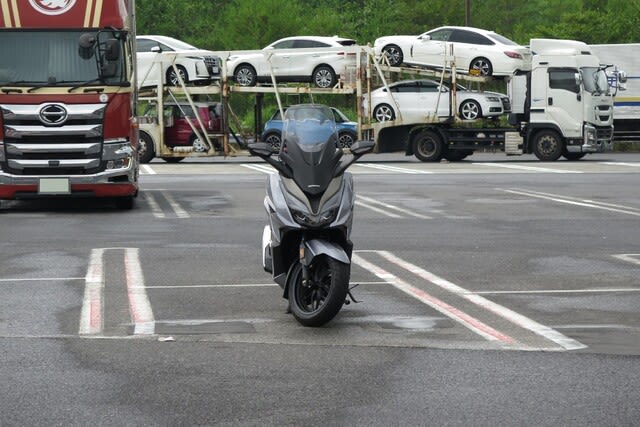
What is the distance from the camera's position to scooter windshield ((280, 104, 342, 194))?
9.84 meters

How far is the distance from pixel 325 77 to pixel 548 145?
636 centimetres

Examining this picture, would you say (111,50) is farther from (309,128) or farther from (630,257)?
(309,128)

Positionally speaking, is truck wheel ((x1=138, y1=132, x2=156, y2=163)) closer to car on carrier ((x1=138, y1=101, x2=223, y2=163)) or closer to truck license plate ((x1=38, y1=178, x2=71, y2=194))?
car on carrier ((x1=138, y1=101, x2=223, y2=163))

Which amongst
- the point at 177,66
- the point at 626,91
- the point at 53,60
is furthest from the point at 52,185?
the point at 626,91

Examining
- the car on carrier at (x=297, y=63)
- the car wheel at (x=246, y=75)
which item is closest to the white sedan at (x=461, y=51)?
the car on carrier at (x=297, y=63)

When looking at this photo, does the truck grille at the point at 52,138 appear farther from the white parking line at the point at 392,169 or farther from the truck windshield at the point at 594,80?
the truck windshield at the point at 594,80

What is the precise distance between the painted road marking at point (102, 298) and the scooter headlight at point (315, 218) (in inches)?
51.3

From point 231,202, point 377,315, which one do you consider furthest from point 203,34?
point 377,315

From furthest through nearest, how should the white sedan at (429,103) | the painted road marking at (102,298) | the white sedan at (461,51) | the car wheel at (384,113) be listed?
1. the car wheel at (384,113)
2. the white sedan at (429,103)
3. the white sedan at (461,51)
4. the painted road marking at (102,298)

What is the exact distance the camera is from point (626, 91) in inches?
1708

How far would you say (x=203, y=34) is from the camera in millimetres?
91375

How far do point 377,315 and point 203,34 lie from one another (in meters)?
82.6

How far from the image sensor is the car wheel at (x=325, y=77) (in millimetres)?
37438

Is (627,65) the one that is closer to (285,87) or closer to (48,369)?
(285,87)
